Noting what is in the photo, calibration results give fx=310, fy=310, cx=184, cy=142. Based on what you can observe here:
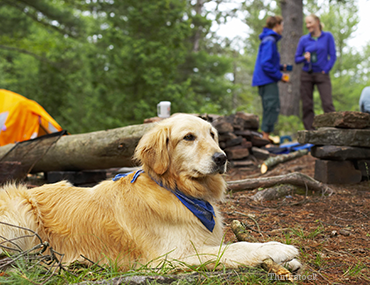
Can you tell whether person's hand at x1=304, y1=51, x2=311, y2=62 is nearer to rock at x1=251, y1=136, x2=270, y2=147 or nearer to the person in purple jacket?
the person in purple jacket

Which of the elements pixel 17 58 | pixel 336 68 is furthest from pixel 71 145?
pixel 17 58

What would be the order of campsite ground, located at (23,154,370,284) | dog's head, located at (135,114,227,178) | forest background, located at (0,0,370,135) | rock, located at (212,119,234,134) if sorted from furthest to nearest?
forest background, located at (0,0,370,135)
rock, located at (212,119,234,134)
dog's head, located at (135,114,227,178)
campsite ground, located at (23,154,370,284)

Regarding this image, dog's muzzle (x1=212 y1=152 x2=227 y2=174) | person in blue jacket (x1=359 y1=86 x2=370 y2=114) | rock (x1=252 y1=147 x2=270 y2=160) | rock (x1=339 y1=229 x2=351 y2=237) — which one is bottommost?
rock (x1=252 y1=147 x2=270 y2=160)

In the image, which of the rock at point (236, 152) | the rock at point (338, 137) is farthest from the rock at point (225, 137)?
the rock at point (338, 137)

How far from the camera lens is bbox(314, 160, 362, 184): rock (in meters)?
4.82

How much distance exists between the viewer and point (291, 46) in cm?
1073

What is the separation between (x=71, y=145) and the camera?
17.6 ft

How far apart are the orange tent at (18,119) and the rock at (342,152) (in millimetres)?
5816

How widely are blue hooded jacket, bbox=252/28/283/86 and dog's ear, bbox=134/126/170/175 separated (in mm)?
5584

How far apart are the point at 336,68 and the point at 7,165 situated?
23819 mm

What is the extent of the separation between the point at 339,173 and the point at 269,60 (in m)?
3.74

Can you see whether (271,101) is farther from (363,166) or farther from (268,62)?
(363,166)

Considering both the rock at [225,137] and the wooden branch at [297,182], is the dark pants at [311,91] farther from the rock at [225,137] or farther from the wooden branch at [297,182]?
the wooden branch at [297,182]

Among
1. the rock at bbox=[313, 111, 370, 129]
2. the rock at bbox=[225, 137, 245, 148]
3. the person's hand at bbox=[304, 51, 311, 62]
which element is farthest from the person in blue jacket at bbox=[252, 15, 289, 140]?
the rock at bbox=[313, 111, 370, 129]
